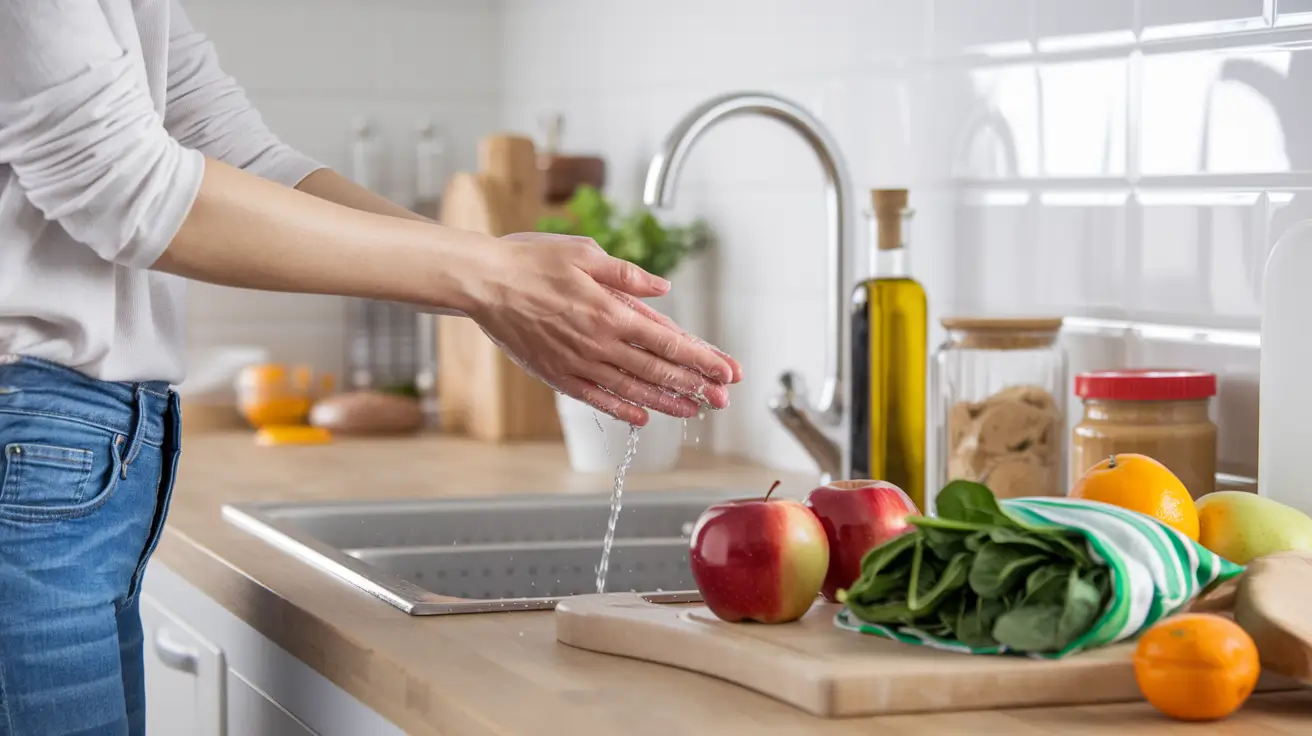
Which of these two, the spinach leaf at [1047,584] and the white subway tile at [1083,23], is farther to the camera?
the white subway tile at [1083,23]

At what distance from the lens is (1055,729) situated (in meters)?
0.82

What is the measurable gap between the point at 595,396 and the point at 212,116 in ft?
1.40

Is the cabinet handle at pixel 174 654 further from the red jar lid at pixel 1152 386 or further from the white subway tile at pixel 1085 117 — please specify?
the white subway tile at pixel 1085 117

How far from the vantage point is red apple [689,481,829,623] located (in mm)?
962

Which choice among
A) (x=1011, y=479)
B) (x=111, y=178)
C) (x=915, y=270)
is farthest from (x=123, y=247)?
(x=915, y=270)

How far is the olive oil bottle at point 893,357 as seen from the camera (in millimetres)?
1598

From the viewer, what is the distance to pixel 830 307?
5.61 ft

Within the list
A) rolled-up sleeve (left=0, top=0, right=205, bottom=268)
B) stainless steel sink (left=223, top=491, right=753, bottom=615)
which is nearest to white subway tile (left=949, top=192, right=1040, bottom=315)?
stainless steel sink (left=223, top=491, right=753, bottom=615)

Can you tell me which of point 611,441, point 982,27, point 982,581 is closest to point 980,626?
point 982,581

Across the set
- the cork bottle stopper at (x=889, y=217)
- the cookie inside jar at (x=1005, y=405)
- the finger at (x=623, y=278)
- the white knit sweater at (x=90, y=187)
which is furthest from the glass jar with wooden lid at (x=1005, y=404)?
the white knit sweater at (x=90, y=187)

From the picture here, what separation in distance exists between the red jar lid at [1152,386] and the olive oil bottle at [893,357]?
0.30 m

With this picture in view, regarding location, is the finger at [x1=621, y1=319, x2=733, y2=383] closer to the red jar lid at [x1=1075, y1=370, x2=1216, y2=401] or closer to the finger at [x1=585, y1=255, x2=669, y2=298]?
the finger at [x1=585, y1=255, x2=669, y2=298]

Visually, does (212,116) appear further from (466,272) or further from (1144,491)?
(1144,491)

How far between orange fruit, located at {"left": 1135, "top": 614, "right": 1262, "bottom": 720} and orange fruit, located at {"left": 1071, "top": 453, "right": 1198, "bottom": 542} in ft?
0.59
